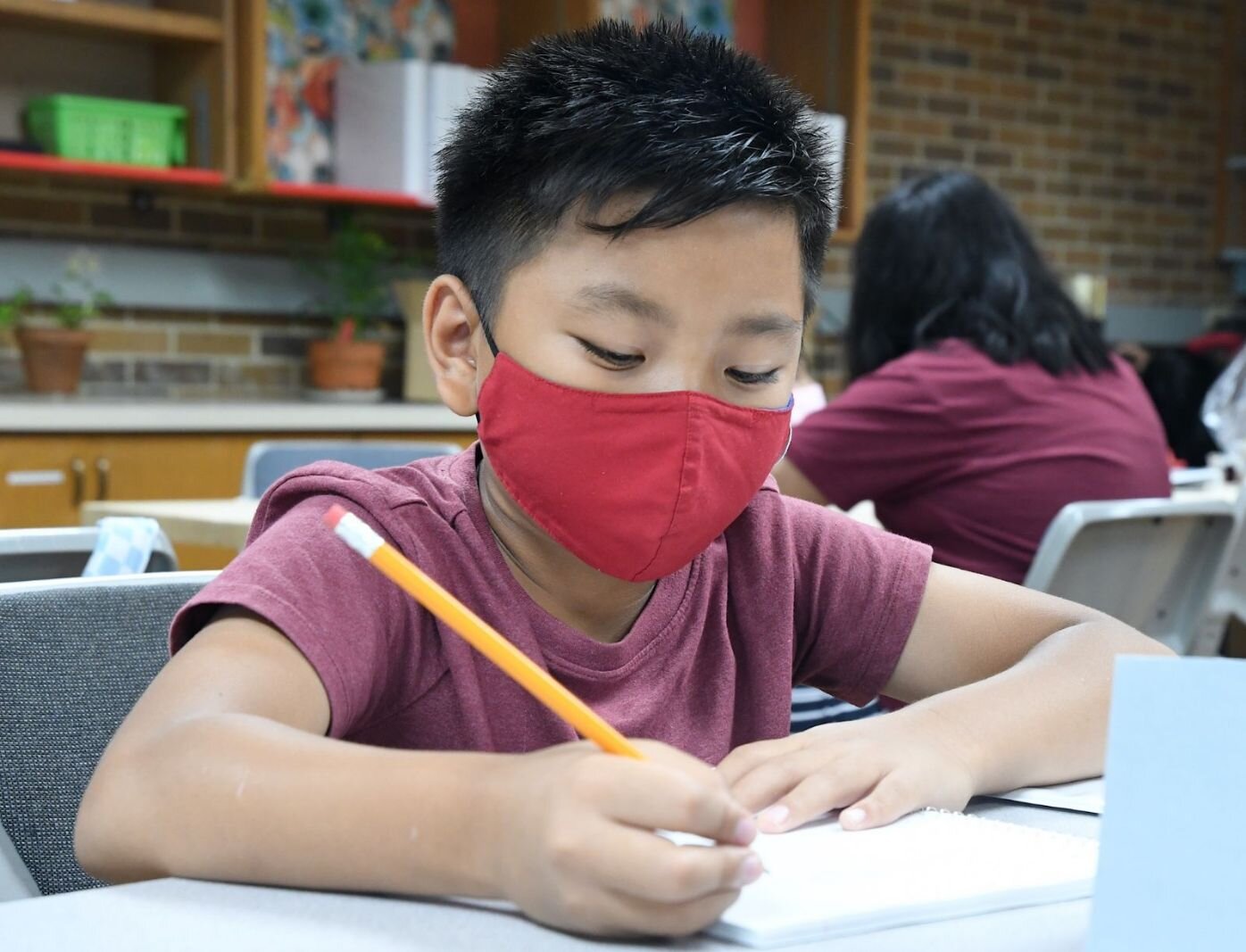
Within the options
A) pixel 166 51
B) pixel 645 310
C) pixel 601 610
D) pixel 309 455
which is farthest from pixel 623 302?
pixel 166 51

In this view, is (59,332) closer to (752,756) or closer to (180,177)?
(180,177)

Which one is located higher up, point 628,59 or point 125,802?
point 628,59

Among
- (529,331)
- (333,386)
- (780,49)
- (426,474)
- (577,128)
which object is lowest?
(333,386)

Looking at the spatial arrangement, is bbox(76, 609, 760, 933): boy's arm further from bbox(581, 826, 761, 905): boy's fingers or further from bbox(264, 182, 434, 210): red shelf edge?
bbox(264, 182, 434, 210): red shelf edge

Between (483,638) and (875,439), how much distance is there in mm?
1911

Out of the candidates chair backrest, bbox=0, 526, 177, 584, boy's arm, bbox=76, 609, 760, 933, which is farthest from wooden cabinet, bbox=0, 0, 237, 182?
boy's arm, bbox=76, 609, 760, 933

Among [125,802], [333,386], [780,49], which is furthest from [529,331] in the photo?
[780,49]

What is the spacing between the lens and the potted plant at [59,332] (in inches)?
143

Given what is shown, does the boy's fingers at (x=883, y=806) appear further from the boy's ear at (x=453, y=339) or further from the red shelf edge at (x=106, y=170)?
the red shelf edge at (x=106, y=170)

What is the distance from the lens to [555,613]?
3.45 feet

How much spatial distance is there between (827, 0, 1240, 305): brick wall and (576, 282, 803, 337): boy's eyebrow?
4.43m

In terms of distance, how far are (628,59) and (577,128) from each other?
87 mm

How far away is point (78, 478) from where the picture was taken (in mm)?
3309

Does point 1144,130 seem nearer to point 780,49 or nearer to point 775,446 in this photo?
point 780,49
